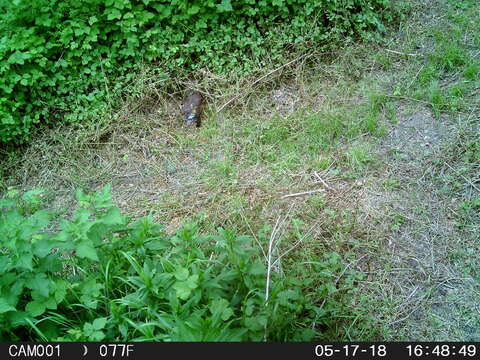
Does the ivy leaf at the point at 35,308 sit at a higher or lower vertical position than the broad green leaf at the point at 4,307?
lower

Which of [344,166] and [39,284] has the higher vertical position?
[39,284]

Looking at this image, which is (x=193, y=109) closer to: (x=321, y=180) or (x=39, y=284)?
(x=321, y=180)

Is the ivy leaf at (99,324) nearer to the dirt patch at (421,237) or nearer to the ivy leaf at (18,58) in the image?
the dirt patch at (421,237)

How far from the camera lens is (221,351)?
7.69 ft

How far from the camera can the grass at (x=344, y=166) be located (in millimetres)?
3184

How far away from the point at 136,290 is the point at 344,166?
209 centimetres

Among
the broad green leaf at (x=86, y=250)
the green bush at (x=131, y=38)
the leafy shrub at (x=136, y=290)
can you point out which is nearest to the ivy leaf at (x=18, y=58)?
the green bush at (x=131, y=38)

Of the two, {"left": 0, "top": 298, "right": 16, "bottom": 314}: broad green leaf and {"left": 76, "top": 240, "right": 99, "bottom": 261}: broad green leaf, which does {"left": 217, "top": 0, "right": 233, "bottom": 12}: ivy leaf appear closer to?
{"left": 76, "top": 240, "right": 99, "bottom": 261}: broad green leaf

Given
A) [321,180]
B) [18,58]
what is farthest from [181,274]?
[18,58]

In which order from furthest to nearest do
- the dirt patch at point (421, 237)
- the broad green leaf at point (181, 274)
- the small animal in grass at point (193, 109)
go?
the small animal in grass at point (193, 109) < the dirt patch at point (421, 237) < the broad green leaf at point (181, 274)

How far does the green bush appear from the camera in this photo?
465 centimetres

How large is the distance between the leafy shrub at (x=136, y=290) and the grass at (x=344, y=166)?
507mm

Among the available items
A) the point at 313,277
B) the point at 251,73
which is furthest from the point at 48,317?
the point at 251,73

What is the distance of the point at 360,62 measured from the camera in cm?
476
